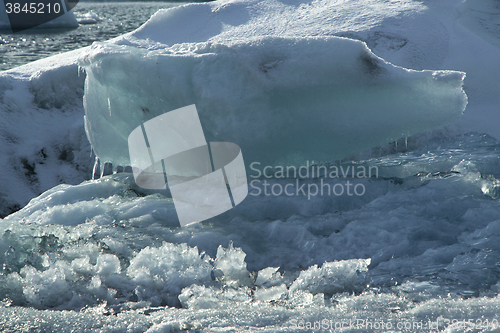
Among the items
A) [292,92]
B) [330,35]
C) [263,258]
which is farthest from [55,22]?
[263,258]

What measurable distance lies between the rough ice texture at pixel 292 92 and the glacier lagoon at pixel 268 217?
2cm

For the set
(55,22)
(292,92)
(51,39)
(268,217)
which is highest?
(55,22)

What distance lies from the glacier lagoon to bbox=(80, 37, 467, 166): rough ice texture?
0.07ft

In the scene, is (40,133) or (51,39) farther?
(51,39)

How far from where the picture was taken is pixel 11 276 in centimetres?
265

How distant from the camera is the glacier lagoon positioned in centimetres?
234

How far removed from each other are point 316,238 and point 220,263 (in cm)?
75

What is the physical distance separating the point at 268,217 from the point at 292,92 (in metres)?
1.00

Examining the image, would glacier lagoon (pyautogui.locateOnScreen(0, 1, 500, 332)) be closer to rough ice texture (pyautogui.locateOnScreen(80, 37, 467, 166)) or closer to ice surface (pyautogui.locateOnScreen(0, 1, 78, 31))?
rough ice texture (pyautogui.locateOnScreen(80, 37, 467, 166))

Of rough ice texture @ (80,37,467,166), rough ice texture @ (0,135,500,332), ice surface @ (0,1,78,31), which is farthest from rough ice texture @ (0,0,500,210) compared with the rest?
ice surface @ (0,1,78,31)

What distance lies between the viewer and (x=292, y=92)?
11.2ft

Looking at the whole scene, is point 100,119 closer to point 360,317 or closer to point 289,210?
point 289,210

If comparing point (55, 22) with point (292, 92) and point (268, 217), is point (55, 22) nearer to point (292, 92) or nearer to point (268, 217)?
point (292, 92)

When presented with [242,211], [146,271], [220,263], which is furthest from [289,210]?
[146,271]
